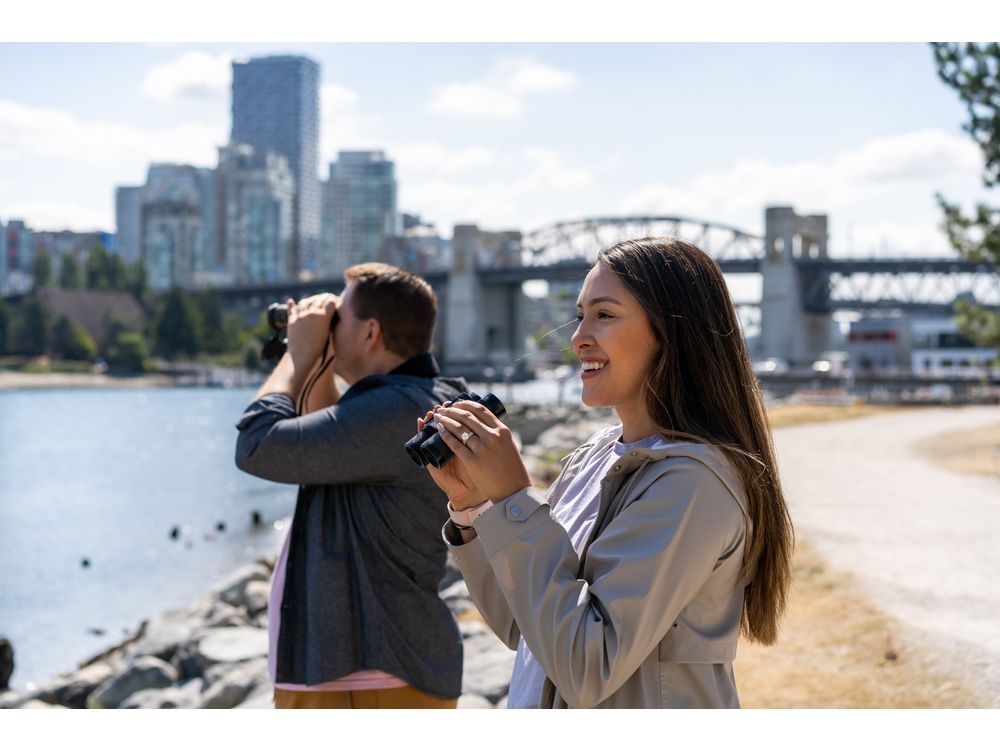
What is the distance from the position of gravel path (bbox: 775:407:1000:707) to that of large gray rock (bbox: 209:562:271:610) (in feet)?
18.2

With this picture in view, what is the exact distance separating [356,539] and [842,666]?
14.1 feet

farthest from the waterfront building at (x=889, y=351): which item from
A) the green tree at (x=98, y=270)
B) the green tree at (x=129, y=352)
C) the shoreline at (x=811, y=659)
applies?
the green tree at (x=98, y=270)

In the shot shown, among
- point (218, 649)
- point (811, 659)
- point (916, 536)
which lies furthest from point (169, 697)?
point (916, 536)

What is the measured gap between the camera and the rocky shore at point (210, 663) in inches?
248

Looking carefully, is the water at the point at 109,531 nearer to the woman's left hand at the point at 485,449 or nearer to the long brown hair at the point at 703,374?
the woman's left hand at the point at 485,449

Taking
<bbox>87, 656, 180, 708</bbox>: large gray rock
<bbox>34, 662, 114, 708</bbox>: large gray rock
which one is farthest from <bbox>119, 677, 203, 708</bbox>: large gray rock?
<bbox>34, 662, 114, 708</bbox>: large gray rock

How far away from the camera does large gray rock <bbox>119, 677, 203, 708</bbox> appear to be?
748cm

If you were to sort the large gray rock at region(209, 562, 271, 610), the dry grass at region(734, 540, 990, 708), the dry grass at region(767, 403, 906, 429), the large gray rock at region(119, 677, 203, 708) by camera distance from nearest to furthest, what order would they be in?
the dry grass at region(734, 540, 990, 708) → the large gray rock at region(119, 677, 203, 708) → the large gray rock at region(209, 562, 271, 610) → the dry grass at region(767, 403, 906, 429)

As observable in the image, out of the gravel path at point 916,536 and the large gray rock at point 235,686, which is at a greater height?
the gravel path at point 916,536

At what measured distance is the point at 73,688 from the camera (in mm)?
8648

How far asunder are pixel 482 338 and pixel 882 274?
28565 millimetres

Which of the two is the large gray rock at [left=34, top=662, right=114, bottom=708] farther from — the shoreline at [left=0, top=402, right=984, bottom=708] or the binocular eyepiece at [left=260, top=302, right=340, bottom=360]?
the binocular eyepiece at [left=260, top=302, right=340, bottom=360]

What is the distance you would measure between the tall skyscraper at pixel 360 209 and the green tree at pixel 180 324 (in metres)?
75.1
